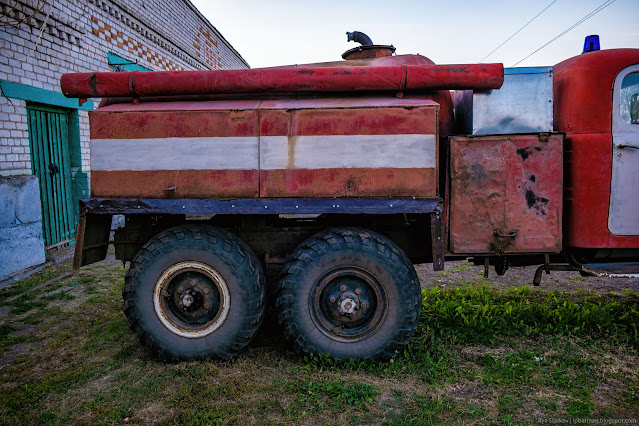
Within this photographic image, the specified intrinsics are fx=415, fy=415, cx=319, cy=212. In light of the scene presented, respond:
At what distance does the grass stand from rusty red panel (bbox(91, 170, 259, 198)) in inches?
54.0

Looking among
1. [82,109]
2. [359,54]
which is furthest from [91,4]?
[359,54]

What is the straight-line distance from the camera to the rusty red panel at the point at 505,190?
3428 millimetres

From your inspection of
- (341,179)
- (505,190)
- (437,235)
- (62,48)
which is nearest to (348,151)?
(341,179)

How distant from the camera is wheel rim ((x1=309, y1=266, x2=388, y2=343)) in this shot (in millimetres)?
3324

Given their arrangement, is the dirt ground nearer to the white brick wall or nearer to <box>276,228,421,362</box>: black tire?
<box>276,228,421,362</box>: black tire

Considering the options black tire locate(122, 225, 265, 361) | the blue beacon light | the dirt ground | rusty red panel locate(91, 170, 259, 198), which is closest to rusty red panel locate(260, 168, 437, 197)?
rusty red panel locate(91, 170, 259, 198)

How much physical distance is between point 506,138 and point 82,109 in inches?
286

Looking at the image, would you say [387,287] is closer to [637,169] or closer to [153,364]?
[153,364]

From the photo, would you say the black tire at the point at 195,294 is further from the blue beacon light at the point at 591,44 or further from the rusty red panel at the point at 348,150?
the blue beacon light at the point at 591,44

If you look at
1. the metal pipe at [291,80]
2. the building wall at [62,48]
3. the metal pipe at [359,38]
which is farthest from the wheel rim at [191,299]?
the building wall at [62,48]

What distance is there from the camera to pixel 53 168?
7.00 meters

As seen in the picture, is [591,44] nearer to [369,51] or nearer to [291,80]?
[369,51]

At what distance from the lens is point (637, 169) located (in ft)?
11.5

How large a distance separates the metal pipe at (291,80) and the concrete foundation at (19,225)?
3.23m
